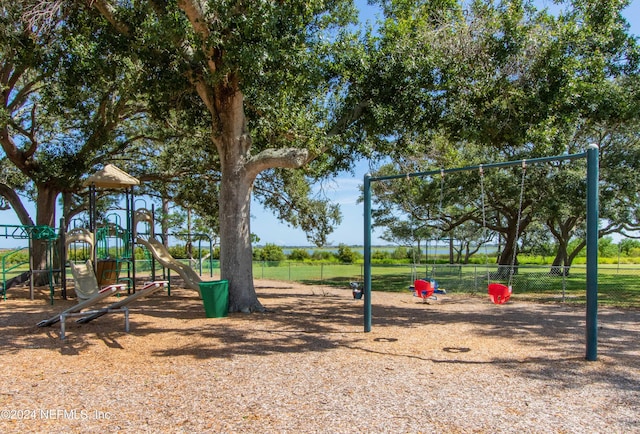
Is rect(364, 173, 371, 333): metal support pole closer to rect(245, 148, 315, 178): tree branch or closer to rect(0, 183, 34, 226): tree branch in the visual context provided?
rect(245, 148, 315, 178): tree branch

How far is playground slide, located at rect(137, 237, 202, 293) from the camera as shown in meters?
12.5

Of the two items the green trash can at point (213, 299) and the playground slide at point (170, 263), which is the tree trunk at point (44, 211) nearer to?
the playground slide at point (170, 263)

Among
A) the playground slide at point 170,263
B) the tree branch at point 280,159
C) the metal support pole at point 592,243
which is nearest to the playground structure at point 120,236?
the playground slide at point 170,263

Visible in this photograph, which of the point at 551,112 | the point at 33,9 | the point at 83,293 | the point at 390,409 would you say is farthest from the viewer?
the point at 83,293

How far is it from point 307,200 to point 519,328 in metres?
10.6

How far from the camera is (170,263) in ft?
41.7

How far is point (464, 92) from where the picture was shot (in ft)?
31.7

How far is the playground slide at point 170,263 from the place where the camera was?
12.5 meters

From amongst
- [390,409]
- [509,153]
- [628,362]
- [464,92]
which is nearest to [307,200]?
[509,153]

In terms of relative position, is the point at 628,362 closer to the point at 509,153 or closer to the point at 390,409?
the point at 390,409

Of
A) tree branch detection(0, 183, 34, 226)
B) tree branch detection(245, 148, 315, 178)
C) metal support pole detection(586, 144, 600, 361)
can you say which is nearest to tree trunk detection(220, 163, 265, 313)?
tree branch detection(245, 148, 315, 178)

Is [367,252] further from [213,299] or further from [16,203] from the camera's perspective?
[16,203]

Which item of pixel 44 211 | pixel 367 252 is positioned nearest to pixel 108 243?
pixel 44 211

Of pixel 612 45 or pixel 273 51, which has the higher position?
pixel 612 45
